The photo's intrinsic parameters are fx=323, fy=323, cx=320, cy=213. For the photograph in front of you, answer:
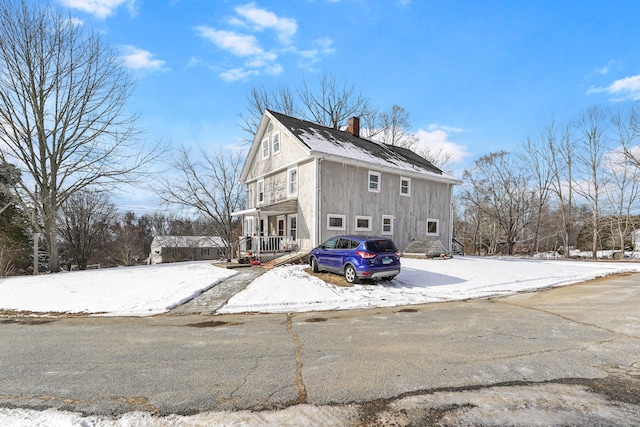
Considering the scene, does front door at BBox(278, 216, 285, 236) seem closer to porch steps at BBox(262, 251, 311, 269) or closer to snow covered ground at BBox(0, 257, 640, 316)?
porch steps at BBox(262, 251, 311, 269)

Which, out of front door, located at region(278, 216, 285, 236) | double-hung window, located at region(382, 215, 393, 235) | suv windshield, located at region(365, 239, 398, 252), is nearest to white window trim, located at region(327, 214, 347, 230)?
double-hung window, located at region(382, 215, 393, 235)

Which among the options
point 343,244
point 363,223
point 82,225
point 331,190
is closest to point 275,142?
point 331,190

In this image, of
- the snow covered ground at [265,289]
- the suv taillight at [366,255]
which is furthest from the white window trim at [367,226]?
the suv taillight at [366,255]

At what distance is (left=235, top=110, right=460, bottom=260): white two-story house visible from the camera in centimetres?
1652

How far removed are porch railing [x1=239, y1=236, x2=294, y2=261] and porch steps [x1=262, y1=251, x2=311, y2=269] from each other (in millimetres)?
702

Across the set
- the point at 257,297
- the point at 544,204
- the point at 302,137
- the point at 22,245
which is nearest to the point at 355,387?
the point at 257,297

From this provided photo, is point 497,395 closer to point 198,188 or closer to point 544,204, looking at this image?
point 198,188

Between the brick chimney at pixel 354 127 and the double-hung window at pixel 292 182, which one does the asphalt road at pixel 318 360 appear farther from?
the brick chimney at pixel 354 127

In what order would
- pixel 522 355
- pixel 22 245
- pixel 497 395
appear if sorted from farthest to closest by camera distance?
pixel 22 245, pixel 522 355, pixel 497 395

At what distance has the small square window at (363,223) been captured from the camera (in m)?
17.6

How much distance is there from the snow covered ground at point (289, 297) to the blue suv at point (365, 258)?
0.47 meters

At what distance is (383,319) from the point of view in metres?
6.71

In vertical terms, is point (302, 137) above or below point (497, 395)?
above

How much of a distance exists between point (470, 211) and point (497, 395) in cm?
4218
